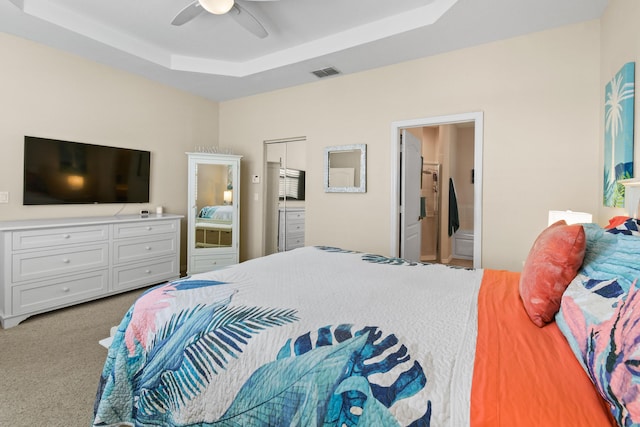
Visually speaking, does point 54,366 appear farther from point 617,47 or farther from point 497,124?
point 617,47

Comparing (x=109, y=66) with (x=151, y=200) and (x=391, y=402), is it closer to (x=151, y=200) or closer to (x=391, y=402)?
(x=151, y=200)

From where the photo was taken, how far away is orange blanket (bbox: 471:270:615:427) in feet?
2.18

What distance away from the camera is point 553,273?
110 cm

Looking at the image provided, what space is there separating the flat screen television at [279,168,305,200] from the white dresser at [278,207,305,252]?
210mm

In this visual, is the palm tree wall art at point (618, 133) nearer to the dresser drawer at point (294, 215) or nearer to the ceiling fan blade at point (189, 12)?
the ceiling fan blade at point (189, 12)

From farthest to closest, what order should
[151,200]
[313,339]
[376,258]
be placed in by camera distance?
[151,200]
[376,258]
[313,339]

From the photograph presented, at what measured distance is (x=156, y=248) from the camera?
12.6ft

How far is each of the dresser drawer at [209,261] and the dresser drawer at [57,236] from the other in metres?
1.19

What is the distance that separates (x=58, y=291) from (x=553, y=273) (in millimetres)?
3909

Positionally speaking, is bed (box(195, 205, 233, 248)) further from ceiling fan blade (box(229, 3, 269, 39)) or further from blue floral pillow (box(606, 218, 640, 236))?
blue floral pillow (box(606, 218, 640, 236))

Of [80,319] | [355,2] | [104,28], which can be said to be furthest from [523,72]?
[80,319]

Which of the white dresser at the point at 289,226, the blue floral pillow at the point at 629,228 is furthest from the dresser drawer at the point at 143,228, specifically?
the blue floral pillow at the point at 629,228

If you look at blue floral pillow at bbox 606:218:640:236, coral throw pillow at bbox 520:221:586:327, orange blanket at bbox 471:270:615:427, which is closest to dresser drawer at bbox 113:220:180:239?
orange blanket at bbox 471:270:615:427

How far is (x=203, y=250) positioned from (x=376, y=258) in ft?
9.68
